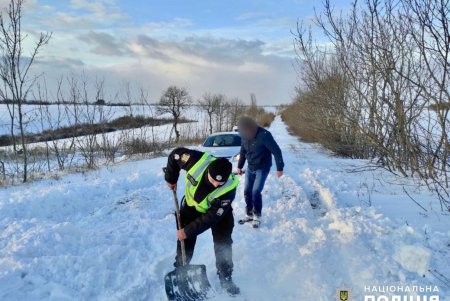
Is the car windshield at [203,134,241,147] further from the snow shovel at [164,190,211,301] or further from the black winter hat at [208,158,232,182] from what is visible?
the black winter hat at [208,158,232,182]

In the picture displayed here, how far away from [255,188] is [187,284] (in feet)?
8.96


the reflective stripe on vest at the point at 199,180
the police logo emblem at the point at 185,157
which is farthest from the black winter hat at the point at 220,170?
the police logo emblem at the point at 185,157

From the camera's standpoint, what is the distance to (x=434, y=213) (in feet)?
19.8

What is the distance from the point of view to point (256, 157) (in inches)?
258

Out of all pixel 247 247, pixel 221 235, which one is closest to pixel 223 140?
pixel 247 247

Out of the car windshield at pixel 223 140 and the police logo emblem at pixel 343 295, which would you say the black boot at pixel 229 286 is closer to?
the police logo emblem at pixel 343 295

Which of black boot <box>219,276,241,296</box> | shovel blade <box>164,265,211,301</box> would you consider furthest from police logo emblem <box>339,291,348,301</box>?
shovel blade <box>164,265,211,301</box>

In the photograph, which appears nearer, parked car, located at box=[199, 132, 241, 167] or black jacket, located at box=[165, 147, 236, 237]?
black jacket, located at box=[165, 147, 236, 237]

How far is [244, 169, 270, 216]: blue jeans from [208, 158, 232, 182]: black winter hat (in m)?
2.80

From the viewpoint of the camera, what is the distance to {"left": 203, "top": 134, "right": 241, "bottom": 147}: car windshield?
1319cm

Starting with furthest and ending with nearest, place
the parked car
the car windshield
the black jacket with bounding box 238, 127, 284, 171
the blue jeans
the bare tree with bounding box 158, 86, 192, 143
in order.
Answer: the bare tree with bounding box 158, 86, 192, 143 < the car windshield < the parked car < the blue jeans < the black jacket with bounding box 238, 127, 284, 171

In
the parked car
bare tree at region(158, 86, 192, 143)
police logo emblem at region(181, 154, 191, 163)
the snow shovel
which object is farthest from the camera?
bare tree at region(158, 86, 192, 143)

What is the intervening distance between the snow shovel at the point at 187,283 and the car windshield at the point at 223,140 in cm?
890

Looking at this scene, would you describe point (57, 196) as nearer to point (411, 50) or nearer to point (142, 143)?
point (411, 50)
